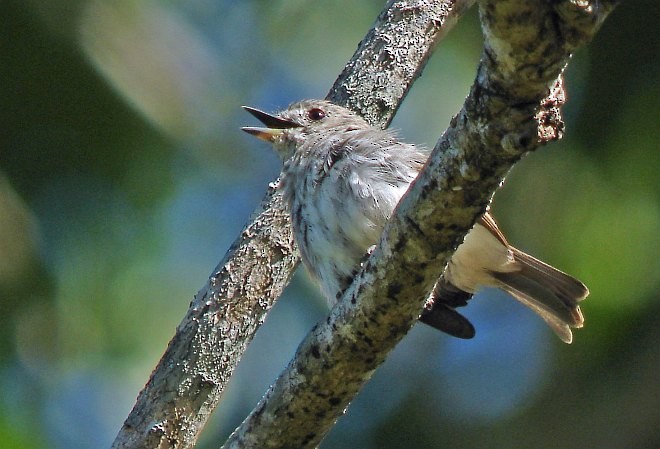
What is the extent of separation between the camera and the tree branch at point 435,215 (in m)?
2.42

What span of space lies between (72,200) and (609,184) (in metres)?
3.61

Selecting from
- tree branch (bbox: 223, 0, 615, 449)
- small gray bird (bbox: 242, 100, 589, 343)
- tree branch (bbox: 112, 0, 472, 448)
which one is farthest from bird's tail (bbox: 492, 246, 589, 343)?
tree branch (bbox: 223, 0, 615, 449)

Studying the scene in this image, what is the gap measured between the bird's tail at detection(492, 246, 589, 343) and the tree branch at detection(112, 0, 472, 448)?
3.65 feet

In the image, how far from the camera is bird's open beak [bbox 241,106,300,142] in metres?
5.74

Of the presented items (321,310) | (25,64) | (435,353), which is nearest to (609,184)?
(435,353)

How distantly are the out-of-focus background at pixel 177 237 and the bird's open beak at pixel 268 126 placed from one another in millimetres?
988

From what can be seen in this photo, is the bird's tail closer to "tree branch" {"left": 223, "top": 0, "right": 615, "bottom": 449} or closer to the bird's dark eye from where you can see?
the bird's dark eye

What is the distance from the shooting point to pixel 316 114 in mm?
5695

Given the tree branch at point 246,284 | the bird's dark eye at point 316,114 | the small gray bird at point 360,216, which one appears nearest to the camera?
the tree branch at point 246,284

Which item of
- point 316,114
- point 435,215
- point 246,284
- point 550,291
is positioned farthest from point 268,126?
point 435,215

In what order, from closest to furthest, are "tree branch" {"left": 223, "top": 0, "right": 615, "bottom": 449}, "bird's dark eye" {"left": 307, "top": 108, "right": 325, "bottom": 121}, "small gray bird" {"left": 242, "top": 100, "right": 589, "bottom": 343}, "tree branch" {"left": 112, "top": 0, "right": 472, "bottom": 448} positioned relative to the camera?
"tree branch" {"left": 223, "top": 0, "right": 615, "bottom": 449} < "tree branch" {"left": 112, "top": 0, "right": 472, "bottom": 448} < "small gray bird" {"left": 242, "top": 100, "right": 589, "bottom": 343} < "bird's dark eye" {"left": 307, "top": 108, "right": 325, "bottom": 121}

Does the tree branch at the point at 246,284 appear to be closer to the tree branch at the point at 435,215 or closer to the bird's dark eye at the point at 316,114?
the bird's dark eye at the point at 316,114

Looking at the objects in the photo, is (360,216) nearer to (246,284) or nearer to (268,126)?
(246,284)

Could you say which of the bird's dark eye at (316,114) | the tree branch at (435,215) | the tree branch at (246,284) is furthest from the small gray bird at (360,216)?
the tree branch at (435,215)
